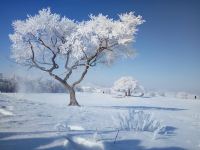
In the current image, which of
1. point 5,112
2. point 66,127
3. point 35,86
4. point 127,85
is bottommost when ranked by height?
point 66,127

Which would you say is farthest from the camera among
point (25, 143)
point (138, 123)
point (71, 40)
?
point (71, 40)

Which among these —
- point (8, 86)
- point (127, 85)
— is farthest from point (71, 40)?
point (127, 85)

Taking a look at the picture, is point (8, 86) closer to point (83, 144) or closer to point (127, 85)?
point (127, 85)

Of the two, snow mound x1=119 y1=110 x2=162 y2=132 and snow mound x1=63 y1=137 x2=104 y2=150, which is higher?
snow mound x1=119 y1=110 x2=162 y2=132

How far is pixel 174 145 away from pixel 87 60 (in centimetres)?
1043

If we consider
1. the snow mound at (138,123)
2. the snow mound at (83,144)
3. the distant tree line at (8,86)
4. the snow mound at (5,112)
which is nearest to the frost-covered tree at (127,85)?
the distant tree line at (8,86)

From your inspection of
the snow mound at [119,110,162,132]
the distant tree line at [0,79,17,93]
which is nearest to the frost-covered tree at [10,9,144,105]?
the distant tree line at [0,79,17,93]

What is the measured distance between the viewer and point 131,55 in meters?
16.1

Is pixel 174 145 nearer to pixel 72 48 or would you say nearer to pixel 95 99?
pixel 72 48

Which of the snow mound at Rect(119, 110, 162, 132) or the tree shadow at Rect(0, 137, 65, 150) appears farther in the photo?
the snow mound at Rect(119, 110, 162, 132)

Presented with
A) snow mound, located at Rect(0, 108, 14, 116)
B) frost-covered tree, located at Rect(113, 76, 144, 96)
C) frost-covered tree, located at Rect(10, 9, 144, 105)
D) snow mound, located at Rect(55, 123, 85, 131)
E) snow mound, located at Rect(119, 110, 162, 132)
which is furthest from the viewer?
frost-covered tree, located at Rect(113, 76, 144, 96)

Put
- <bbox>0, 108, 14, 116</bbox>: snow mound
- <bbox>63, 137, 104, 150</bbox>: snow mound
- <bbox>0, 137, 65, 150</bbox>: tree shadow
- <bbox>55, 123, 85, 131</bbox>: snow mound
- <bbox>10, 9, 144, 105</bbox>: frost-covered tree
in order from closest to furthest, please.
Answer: <bbox>0, 137, 65, 150</bbox>: tree shadow
<bbox>63, 137, 104, 150</bbox>: snow mound
<bbox>55, 123, 85, 131</bbox>: snow mound
<bbox>0, 108, 14, 116</bbox>: snow mound
<bbox>10, 9, 144, 105</bbox>: frost-covered tree

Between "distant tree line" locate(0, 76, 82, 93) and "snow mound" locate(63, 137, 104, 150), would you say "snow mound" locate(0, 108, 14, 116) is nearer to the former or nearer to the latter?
"snow mound" locate(63, 137, 104, 150)

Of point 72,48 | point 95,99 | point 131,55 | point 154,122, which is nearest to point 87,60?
point 72,48
